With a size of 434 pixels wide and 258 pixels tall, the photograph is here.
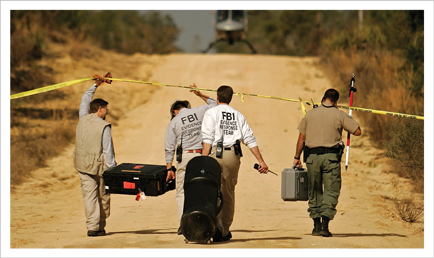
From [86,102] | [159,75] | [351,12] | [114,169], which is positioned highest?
[351,12]

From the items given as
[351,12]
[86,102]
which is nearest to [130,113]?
[86,102]

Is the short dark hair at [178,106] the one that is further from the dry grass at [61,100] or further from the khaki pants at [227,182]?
the dry grass at [61,100]

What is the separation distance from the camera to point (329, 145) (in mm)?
7777

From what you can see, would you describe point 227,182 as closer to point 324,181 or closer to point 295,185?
point 295,185

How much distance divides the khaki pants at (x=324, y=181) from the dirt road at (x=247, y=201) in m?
0.41

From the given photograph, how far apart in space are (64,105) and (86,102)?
12687 mm

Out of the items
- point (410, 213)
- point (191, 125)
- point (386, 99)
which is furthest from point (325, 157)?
point (386, 99)

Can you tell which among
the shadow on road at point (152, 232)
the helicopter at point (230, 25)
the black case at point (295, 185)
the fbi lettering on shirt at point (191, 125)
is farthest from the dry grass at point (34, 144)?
the helicopter at point (230, 25)

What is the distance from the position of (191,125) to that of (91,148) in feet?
4.78

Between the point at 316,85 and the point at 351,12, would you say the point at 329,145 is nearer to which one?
the point at 316,85

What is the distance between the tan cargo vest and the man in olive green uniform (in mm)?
2819

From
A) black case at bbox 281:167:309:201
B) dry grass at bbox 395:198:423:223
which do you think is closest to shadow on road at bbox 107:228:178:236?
black case at bbox 281:167:309:201

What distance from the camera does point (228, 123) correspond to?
7445mm

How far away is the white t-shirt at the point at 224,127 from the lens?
739 cm
